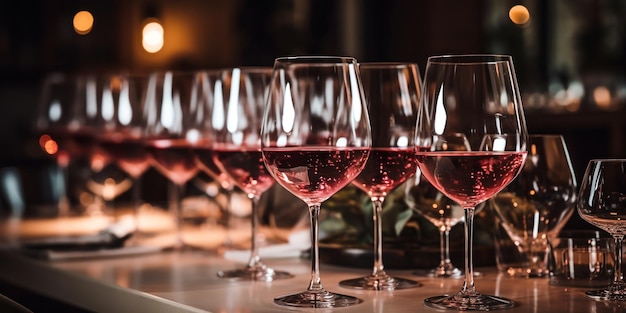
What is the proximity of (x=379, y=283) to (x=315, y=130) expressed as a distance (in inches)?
8.6

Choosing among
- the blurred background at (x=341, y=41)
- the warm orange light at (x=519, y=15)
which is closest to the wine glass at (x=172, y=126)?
the blurred background at (x=341, y=41)

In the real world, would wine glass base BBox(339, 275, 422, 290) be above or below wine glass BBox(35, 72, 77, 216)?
below

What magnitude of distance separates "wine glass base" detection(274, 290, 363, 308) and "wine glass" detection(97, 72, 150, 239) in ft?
3.20

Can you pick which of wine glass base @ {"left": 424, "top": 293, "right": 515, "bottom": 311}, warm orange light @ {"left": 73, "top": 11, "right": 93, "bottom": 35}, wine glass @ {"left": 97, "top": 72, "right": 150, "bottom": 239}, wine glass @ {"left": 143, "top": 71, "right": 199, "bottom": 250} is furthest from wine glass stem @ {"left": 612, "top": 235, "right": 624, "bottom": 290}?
warm orange light @ {"left": 73, "top": 11, "right": 93, "bottom": 35}

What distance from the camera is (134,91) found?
232 centimetres

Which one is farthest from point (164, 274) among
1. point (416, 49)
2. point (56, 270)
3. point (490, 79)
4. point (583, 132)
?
point (416, 49)

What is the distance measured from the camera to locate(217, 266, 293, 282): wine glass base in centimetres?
142

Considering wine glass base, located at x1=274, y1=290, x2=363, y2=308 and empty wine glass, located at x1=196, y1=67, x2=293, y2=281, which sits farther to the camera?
empty wine glass, located at x1=196, y1=67, x2=293, y2=281

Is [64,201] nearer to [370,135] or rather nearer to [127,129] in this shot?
[127,129]

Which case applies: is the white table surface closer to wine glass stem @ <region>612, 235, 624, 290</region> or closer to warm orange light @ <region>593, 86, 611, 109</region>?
wine glass stem @ <region>612, 235, 624, 290</region>

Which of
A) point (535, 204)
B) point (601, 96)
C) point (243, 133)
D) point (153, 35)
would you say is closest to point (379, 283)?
point (535, 204)

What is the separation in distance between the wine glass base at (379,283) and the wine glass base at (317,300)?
0.29 feet

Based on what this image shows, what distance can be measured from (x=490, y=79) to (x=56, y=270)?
74 cm

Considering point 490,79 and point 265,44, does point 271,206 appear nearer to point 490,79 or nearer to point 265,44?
point 490,79
